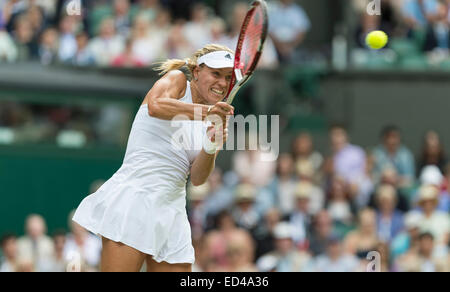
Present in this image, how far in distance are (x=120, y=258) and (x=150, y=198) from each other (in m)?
0.35

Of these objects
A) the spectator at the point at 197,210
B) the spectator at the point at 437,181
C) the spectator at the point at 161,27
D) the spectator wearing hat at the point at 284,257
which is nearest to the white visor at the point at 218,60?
the spectator wearing hat at the point at 284,257

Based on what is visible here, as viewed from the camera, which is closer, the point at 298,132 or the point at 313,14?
the point at 298,132

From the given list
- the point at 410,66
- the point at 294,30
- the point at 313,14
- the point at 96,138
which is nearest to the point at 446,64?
the point at 410,66

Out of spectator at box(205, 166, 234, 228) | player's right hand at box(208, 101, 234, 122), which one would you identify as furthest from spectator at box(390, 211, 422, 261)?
player's right hand at box(208, 101, 234, 122)

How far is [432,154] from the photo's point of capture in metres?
10.8

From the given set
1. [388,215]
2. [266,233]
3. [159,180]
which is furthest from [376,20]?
[159,180]

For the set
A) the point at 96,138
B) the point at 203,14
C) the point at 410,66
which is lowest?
the point at 96,138

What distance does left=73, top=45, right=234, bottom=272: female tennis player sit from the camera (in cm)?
479

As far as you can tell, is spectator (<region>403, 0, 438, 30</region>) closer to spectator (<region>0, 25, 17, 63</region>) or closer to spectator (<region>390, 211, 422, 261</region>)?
spectator (<region>390, 211, 422, 261</region>)

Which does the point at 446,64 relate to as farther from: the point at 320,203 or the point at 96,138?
the point at 96,138

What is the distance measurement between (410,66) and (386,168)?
6.62ft

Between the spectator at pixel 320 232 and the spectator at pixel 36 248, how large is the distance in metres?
2.71

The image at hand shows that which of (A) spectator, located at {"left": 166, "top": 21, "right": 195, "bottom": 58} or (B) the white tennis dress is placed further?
(A) spectator, located at {"left": 166, "top": 21, "right": 195, "bottom": 58}

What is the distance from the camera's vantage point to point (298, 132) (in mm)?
11633
